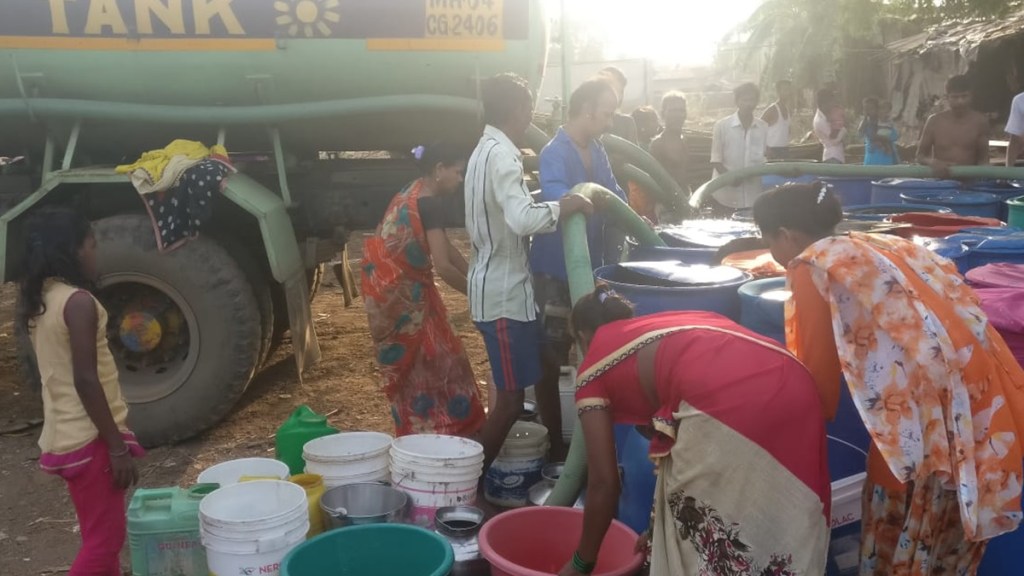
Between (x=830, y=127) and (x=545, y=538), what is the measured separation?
7.11 meters

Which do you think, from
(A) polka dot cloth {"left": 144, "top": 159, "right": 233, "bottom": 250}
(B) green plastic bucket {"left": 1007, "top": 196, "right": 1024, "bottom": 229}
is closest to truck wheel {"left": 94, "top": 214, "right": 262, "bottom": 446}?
(A) polka dot cloth {"left": 144, "top": 159, "right": 233, "bottom": 250}

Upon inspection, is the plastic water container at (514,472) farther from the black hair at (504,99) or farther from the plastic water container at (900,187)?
the plastic water container at (900,187)

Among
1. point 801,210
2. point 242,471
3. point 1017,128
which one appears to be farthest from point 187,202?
point 1017,128

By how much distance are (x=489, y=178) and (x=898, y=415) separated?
1822mm

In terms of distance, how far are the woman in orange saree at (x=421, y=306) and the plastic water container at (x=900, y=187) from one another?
8.96ft

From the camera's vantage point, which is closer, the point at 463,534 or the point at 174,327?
the point at 463,534

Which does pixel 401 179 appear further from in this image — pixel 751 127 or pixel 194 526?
pixel 751 127

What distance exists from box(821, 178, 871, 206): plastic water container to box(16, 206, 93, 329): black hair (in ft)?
14.2

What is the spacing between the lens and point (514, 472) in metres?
3.82

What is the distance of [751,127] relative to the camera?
7895 millimetres

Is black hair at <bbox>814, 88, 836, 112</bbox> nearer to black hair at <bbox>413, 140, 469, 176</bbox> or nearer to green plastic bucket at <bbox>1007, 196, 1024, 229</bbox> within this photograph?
green plastic bucket at <bbox>1007, 196, 1024, 229</bbox>

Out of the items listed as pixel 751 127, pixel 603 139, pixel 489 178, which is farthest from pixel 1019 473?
pixel 751 127

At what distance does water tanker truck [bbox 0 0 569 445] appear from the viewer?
16.0 feet

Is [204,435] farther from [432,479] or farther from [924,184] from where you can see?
[924,184]
